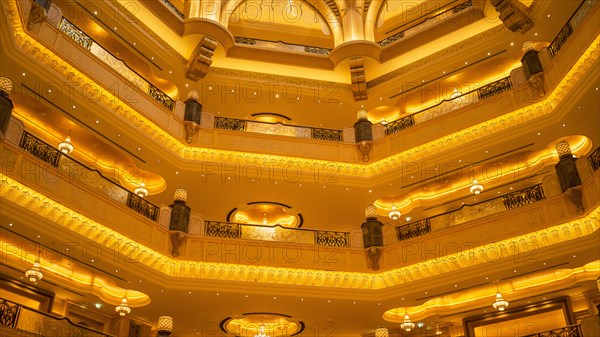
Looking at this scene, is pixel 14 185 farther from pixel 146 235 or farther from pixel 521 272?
pixel 521 272

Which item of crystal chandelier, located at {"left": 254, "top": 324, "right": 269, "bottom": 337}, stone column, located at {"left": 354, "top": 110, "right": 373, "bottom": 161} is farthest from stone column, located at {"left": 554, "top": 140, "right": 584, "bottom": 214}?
crystal chandelier, located at {"left": 254, "top": 324, "right": 269, "bottom": 337}

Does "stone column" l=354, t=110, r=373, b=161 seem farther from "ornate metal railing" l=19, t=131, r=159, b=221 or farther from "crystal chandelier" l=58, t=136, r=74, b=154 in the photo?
"crystal chandelier" l=58, t=136, r=74, b=154

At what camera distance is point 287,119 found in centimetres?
1830

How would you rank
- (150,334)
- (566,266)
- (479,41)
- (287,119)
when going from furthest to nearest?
(287,119)
(479,41)
(150,334)
(566,266)

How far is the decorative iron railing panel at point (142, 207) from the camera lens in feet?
42.6

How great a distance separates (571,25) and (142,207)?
10818mm

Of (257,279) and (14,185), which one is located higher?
(14,185)

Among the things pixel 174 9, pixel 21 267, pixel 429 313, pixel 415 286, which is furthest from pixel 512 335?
pixel 174 9

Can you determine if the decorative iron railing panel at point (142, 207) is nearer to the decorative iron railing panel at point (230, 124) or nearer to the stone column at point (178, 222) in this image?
the stone column at point (178, 222)

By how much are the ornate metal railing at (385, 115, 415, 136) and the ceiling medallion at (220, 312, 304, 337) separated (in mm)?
6174

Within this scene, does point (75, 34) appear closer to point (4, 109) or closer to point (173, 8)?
point (173, 8)

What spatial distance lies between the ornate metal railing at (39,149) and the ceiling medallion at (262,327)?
620cm

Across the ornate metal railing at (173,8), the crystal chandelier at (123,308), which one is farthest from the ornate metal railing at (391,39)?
the crystal chandelier at (123,308)

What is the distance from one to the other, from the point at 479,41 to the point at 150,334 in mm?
12037
